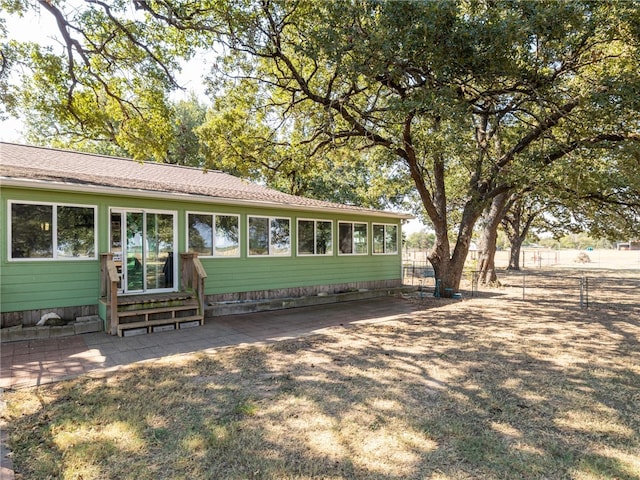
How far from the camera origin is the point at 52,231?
6.41 meters

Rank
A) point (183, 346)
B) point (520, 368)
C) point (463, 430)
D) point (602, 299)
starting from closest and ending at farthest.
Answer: point (463, 430) < point (520, 368) < point (183, 346) < point (602, 299)

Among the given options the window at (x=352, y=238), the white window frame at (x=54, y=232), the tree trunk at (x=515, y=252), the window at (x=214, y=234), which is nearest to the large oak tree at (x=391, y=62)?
the window at (x=214, y=234)

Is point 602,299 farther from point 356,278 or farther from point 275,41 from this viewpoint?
point 275,41

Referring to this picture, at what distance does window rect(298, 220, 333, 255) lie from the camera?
10.0 m

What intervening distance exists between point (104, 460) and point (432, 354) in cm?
419

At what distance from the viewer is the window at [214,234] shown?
817 cm

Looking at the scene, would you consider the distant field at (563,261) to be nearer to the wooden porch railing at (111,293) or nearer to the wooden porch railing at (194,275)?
the wooden porch railing at (194,275)

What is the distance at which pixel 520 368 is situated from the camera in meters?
4.62

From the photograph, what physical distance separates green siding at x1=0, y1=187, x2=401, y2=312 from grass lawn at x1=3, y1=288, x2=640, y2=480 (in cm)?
314

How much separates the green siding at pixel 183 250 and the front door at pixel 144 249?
0.63ft

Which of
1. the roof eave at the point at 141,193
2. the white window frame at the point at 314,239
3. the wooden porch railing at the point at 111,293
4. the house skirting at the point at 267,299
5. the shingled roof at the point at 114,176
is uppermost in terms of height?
the shingled roof at the point at 114,176

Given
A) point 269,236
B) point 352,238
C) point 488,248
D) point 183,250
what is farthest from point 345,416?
point 488,248

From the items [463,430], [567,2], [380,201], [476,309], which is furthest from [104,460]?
[380,201]

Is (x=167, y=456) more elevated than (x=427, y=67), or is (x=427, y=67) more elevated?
(x=427, y=67)
